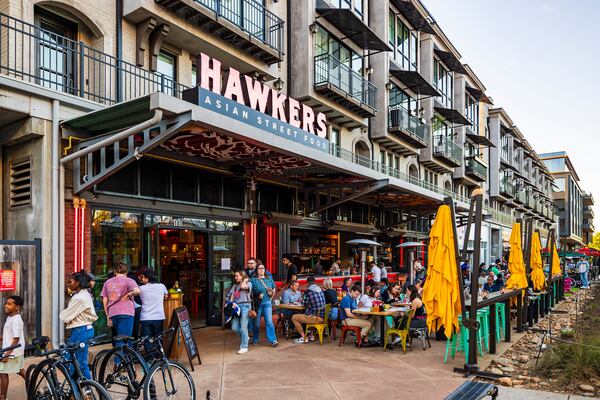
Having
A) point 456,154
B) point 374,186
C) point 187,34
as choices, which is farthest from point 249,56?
point 456,154

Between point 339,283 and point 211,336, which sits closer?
point 211,336

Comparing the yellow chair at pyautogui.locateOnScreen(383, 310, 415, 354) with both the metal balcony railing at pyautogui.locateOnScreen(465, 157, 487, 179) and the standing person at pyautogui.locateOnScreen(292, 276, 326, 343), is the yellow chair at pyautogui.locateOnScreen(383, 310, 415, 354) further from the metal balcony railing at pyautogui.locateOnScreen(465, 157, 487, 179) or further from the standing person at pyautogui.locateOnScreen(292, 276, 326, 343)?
the metal balcony railing at pyautogui.locateOnScreen(465, 157, 487, 179)

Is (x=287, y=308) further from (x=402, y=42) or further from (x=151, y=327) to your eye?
(x=402, y=42)

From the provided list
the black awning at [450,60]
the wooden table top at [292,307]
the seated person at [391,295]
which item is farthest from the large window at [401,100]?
the wooden table top at [292,307]

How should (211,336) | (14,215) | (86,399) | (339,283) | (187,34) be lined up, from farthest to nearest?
(339,283) → (187,34) → (211,336) → (14,215) → (86,399)

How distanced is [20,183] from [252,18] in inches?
338

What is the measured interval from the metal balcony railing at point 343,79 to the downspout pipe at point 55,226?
33.9ft

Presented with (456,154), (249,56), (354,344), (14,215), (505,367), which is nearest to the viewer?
(505,367)

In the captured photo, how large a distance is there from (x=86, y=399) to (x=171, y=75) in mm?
9773

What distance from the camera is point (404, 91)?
26703mm

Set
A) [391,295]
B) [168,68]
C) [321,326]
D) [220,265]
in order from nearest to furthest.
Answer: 1. [321,326]
2. [391,295]
3. [168,68]
4. [220,265]

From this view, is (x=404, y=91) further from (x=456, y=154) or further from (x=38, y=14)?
(x=38, y=14)

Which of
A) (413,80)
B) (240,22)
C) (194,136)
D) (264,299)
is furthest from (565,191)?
(194,136)

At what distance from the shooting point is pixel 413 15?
26812 millimetres
